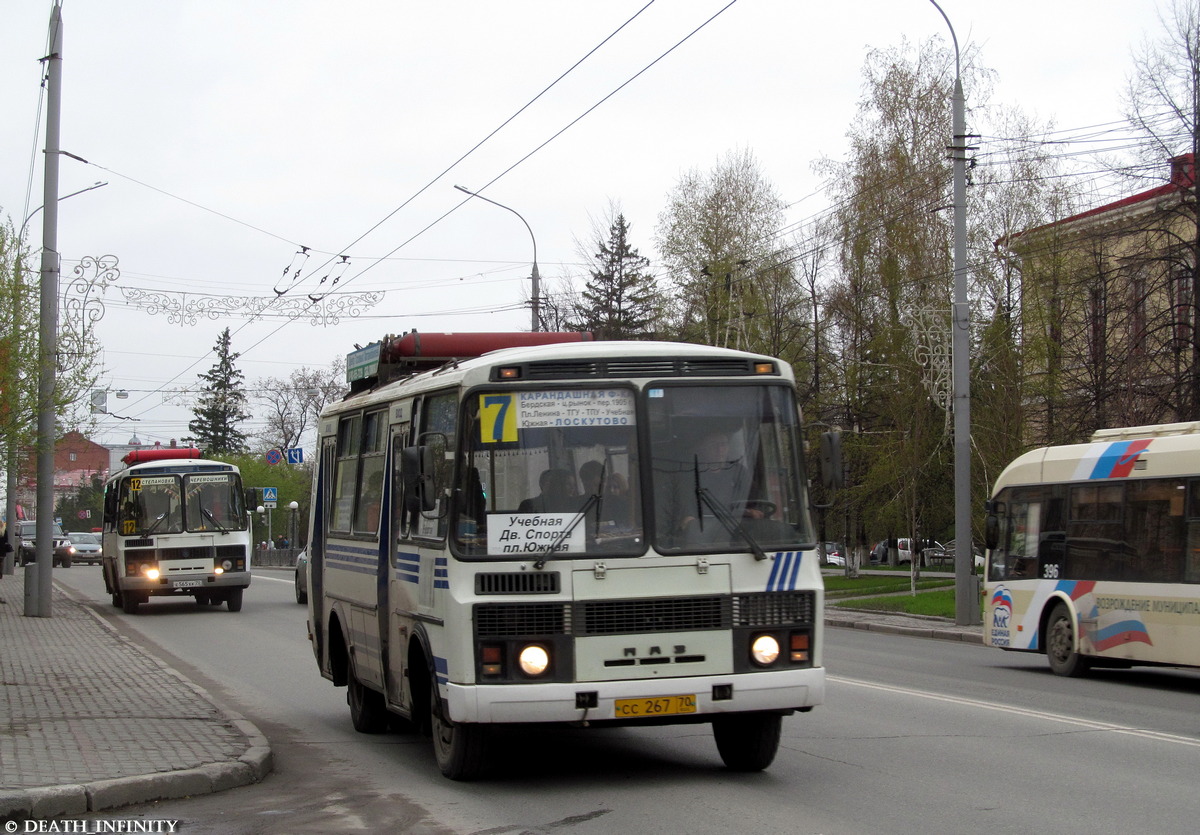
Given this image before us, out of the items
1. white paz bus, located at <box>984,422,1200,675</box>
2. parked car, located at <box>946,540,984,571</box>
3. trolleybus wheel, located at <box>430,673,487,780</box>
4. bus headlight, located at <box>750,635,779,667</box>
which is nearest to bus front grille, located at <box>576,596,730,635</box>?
bus headlight, located at <box>750,635,779,667</box>

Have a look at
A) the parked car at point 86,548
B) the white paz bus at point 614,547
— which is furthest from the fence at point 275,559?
the white paz bus at point 614,547

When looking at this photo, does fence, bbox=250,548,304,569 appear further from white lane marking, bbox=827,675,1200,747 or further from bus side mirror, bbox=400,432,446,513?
bus side mirror, bbox=400,432,446,513

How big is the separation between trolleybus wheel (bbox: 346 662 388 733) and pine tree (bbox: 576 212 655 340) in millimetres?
44519

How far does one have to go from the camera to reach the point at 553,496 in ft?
26.5

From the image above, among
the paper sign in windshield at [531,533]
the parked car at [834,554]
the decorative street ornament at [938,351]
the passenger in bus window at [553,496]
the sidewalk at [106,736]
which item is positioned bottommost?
the parked car at [834,554]

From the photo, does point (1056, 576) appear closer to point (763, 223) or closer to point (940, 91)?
point (940, 91)

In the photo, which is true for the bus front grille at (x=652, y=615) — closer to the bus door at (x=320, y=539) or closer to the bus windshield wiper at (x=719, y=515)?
the bus windshield wiper at (x=719, y=515)

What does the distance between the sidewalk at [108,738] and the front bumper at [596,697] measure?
190cm

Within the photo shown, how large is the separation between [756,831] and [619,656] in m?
1.40

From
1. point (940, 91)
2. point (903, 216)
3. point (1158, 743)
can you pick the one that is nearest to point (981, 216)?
point (903, 216)

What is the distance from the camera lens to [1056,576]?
1691cm

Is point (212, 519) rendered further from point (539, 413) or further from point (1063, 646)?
point (539, 413)

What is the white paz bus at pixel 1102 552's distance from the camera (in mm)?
14820

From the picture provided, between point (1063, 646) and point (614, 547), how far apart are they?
34.0 feet
